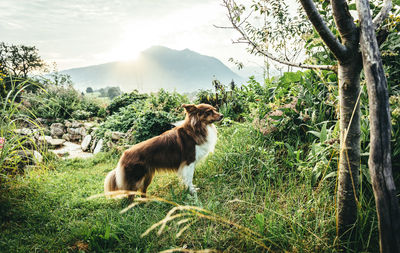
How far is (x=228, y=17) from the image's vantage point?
1841 mm

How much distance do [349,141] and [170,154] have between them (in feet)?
7.30

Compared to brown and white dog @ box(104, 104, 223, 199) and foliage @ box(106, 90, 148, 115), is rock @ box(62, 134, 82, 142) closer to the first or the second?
foliage @ box(106, 90, 148, 115)

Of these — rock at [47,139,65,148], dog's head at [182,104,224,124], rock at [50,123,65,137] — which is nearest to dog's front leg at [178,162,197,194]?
dog's head at [182,104,224,124]

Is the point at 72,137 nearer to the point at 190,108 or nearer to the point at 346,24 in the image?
the point at 190,108

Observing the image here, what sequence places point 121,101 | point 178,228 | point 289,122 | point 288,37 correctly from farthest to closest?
point 121,101
point 288,37
point 289,122
point 178,228

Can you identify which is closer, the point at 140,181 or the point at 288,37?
the point at 140,181

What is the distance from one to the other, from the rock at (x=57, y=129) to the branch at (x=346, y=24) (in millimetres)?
8990

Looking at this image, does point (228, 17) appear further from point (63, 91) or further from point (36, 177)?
point (63, 91)

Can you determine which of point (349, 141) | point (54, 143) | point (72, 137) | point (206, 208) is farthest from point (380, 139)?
point (72, 137)

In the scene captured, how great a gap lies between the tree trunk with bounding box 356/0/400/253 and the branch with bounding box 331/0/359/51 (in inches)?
2.7

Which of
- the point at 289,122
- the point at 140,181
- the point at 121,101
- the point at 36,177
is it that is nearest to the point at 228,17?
the point at 289,122

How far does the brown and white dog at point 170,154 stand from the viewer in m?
2.81

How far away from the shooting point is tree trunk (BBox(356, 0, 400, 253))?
1138mm

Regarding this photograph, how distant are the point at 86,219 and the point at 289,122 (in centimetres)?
306
